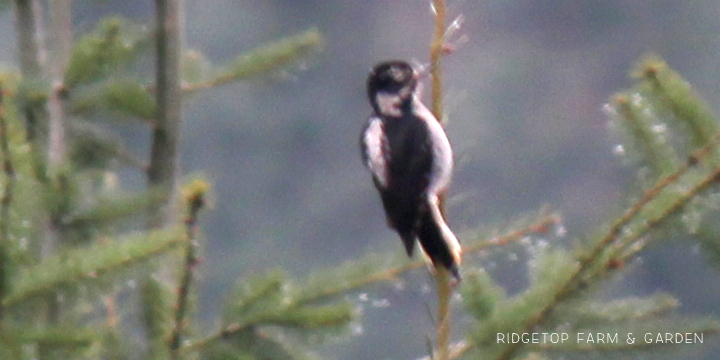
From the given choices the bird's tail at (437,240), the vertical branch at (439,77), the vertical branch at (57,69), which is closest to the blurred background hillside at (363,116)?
the vertical branch at (57,69)

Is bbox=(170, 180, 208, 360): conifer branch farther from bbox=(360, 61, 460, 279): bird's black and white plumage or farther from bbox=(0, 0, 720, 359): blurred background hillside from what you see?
bbox=(0, 0, 720, 359): blurred background hillside

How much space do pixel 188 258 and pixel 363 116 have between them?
12569 millimetres

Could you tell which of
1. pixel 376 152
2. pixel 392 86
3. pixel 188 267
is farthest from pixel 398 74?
pixel 188 267

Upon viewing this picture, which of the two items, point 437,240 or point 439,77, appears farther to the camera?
point 437,240

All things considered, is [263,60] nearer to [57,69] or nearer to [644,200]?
[57,69]

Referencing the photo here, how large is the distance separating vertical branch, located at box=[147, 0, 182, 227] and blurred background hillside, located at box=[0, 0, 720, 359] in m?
10.9

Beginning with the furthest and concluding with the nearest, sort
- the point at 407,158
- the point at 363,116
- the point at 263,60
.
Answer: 1. the point at 363,116
2. the point at 263,60
3. the point at 407,158

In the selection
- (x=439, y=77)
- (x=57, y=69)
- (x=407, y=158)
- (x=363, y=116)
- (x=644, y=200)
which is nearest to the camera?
(x=644, y=200)

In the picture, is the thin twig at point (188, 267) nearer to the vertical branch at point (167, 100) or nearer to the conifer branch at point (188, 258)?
the conifer branch at point (188, 258)

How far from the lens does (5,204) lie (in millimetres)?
1449

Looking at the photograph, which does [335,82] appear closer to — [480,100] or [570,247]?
[480,100]

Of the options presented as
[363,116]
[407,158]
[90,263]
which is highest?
[363,116]

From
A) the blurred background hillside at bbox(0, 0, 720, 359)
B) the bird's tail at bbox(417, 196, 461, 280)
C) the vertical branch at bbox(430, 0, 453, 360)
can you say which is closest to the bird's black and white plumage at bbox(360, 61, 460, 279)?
the bird's tail at bbox(417, 196, 461, 280)

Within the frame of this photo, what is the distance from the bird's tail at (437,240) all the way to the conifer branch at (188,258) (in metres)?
0.30
